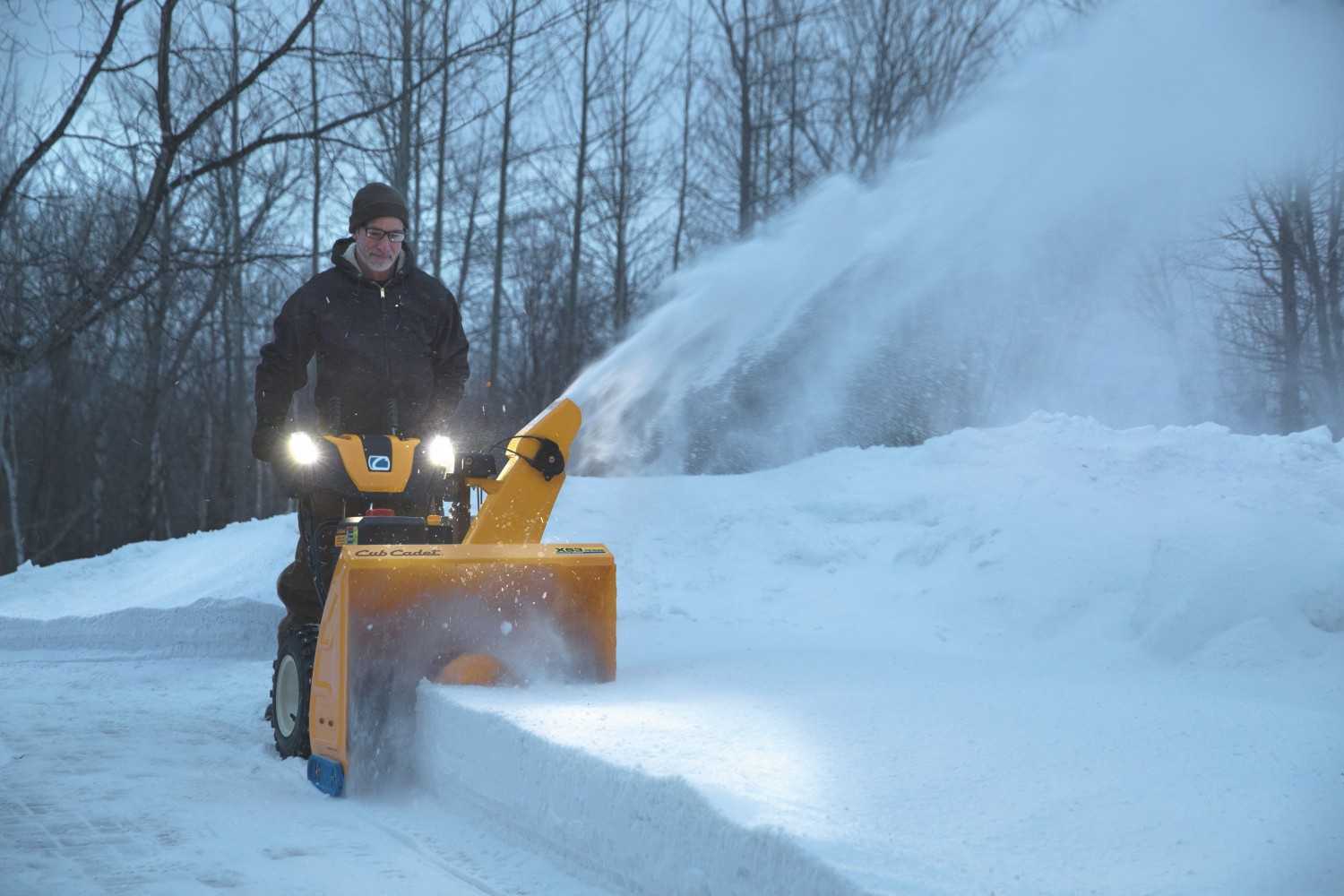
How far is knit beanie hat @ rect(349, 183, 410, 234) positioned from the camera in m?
5.18

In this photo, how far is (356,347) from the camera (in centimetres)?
524

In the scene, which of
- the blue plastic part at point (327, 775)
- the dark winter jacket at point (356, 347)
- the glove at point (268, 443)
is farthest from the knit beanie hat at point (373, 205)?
the blue plastic part at point (327, 775)

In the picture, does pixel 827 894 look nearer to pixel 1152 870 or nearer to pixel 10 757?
pixel 1152 870

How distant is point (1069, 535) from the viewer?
26.3ft

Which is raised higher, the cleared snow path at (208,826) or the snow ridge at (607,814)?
the snow ridge at (607,814)

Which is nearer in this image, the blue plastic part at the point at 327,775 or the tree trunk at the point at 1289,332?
the blue plastic part at the point at 327,775

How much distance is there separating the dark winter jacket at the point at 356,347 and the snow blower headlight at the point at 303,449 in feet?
1.20

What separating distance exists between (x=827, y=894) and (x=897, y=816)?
1.58ft

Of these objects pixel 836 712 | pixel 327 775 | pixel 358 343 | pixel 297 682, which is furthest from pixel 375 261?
pixel 836 712

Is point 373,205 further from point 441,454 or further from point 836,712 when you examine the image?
point 836,712

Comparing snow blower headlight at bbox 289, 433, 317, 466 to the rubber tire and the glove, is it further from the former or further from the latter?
the rubber tire

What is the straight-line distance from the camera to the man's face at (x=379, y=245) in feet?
17.1

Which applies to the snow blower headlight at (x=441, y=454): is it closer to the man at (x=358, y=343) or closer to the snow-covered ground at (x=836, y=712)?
the man at (x=358, y=343)

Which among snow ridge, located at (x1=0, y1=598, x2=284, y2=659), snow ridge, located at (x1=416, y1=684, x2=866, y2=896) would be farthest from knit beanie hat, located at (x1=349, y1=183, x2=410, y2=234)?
snow ridge, located at (x1=0, y1=598, x2=284, y2=659)
